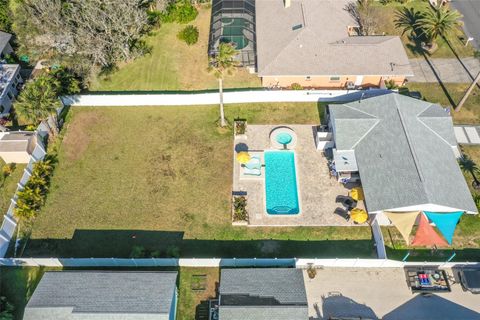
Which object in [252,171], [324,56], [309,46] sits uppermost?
[309,46]

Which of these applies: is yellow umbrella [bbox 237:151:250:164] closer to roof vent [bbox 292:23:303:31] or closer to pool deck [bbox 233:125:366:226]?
pool deck [bbox 233:125:366:226]

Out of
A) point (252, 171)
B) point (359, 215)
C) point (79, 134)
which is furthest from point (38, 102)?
point (359, 215)

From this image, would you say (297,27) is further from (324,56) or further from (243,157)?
(243,157)

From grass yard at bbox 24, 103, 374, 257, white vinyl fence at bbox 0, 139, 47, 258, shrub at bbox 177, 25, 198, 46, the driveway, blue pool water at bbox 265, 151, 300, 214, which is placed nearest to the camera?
the driveway

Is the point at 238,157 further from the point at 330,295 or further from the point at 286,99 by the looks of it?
the point at 330,295

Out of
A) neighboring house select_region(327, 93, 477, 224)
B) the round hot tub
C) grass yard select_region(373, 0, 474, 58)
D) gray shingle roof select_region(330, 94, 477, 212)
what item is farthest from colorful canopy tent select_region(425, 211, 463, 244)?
grass yard select_region(373, 0, 474, 58)

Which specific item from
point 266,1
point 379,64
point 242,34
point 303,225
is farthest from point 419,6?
point 303,225

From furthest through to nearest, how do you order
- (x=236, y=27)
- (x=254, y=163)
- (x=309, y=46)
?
(x=236, y=27), (x=309, y=46), (x=254, y=163)

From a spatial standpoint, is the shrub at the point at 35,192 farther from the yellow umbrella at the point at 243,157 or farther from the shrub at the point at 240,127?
the shrub at the point at 240,127
